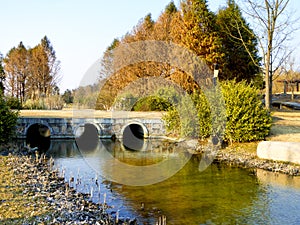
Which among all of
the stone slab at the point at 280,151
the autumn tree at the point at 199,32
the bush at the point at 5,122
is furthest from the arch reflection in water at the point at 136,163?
the autumn tree at the point at 199,32

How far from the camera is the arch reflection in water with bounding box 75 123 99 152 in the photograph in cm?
2375

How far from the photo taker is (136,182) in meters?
12.8

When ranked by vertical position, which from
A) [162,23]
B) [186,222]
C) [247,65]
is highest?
[162,23]

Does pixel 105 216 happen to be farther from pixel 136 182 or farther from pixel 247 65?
pixel 247 65

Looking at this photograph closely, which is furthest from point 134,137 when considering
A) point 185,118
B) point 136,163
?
point 136,163

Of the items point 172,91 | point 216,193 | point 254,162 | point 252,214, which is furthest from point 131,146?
point 252,214

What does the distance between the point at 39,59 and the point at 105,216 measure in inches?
1819

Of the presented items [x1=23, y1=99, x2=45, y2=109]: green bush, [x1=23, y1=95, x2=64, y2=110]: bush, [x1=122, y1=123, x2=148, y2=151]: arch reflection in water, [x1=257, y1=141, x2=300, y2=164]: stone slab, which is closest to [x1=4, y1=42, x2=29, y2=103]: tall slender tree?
[x1=23, y1=95, x2=64, y2=110]: bush

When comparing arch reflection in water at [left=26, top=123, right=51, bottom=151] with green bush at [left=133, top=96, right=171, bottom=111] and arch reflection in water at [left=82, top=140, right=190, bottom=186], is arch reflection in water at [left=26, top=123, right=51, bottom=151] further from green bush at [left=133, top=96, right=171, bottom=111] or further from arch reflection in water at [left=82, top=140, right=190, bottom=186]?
green bush at [left=133, top=96, right=171, bottom=111]

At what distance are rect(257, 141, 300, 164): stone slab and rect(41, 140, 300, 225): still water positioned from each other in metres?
1.59

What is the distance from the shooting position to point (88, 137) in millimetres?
29125

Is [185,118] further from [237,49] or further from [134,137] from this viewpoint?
[237,49]

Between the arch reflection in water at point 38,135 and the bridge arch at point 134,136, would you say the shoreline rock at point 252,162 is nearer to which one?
the bridge arch at point 134,136

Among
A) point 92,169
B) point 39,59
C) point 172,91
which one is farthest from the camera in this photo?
point 39,59
